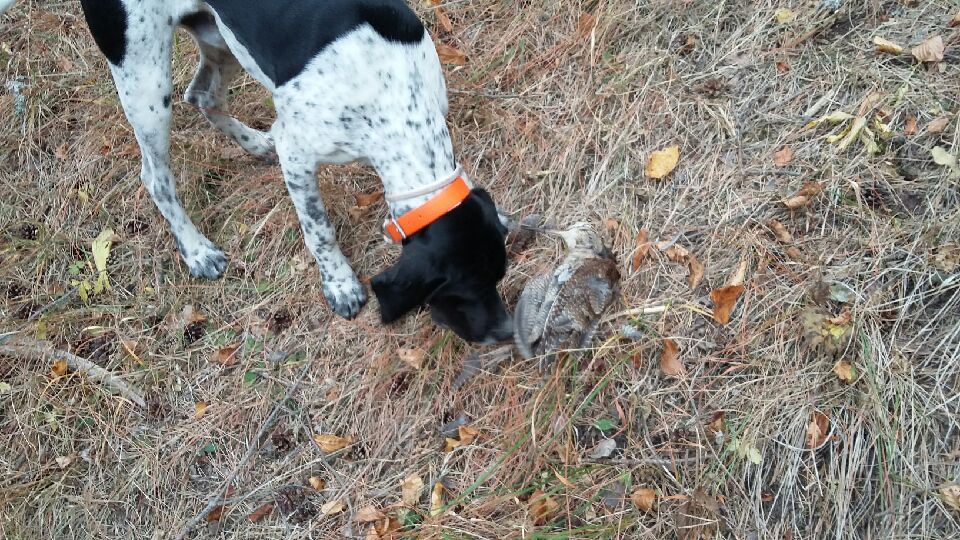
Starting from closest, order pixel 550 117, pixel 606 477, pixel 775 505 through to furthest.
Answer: pixel 775 505, pixel 606 477, pixel 550 117

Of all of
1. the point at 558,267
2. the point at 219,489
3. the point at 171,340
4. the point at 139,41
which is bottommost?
the point at 219,489

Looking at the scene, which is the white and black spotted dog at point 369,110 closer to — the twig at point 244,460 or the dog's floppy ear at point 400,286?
the dog's floppy ear at point 400,286

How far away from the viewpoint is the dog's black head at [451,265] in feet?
8.52

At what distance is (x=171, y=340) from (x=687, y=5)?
3035 millimetres

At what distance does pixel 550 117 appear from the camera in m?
3.70

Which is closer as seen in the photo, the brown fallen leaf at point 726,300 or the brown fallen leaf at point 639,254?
the brown fallen leaf at point 726,300

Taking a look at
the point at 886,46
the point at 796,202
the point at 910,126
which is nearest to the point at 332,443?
the point at 796,202

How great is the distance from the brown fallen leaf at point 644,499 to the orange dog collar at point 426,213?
1216 millimetres

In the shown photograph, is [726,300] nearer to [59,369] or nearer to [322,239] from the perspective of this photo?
[322,239]

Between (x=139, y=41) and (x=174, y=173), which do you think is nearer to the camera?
(x=139, y=41)

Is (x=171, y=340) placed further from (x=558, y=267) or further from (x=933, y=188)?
(x=933, y=188)

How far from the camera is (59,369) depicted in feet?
11.7

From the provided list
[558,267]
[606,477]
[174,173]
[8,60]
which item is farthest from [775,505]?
[8,60]

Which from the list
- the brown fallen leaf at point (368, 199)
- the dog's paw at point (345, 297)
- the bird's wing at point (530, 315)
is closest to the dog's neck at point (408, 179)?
the bird's wing at point (530, 315)
